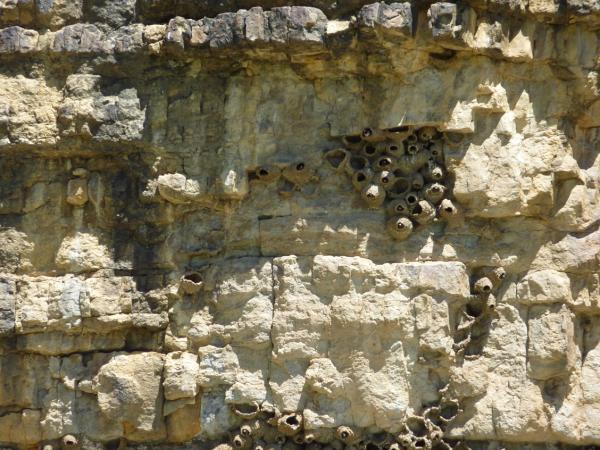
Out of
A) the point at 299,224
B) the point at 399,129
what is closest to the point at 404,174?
the point at 399,129

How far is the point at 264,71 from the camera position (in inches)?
322

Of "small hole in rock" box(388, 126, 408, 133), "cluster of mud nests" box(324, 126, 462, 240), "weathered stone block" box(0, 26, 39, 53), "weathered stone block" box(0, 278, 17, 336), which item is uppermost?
"weathered stone block" box(0, 26, 39, 53)

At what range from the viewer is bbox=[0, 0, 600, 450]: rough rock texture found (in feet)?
25.8

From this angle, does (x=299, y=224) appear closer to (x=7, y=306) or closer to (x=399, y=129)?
(x=399, y=129)

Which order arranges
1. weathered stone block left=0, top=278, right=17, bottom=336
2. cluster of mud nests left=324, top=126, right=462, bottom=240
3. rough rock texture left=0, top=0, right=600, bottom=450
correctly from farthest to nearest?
weathered stone block left=0, top=278, right=17, bottom=336 < cluster of mud nests left=324, top=126, right=462, bottom=240 < rough rock texture left=0, top=0, right=600, bottom=450

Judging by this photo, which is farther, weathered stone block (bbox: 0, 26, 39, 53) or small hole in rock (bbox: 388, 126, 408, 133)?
weathered stone block (bbox: 0, 26, 39, 53)

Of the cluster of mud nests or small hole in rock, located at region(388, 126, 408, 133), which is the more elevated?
small hole in rock, located at region(388, 126, 408, 133)

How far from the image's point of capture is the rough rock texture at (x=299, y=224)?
310 inches

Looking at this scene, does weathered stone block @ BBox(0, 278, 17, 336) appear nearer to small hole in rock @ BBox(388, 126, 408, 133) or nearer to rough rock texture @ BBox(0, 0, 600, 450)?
rough rock texture @ BBox(0, 0, 600, 450)

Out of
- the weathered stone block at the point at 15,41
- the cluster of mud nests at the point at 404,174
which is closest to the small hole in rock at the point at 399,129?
the cluster of mud nests at the point at 404,174

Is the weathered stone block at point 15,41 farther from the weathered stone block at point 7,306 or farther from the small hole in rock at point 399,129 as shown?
the small hole in rock at point 399,129

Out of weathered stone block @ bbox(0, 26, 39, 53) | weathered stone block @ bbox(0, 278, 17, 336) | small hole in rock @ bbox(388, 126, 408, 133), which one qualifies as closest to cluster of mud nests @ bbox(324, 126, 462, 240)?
small hole in rock @ bbox(388, 126, 408, 133)

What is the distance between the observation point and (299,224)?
8.08 m

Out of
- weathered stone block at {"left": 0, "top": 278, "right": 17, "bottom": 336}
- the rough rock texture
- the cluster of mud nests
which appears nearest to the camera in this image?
the rough rock texture
